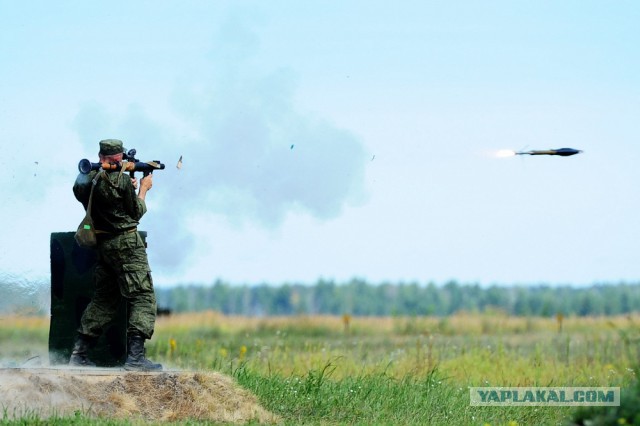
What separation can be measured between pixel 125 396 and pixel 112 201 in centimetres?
203

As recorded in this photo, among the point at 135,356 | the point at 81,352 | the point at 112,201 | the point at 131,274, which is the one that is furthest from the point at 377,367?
the point at 112,201

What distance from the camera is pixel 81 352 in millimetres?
11680

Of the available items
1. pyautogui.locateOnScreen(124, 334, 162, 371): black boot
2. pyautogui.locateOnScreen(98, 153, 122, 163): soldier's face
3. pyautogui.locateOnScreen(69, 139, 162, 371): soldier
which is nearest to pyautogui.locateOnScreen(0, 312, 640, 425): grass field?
pyautogui.locateOnScreen(124, 334, 162, 371): black boot

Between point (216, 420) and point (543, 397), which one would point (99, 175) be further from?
point (543, 397)

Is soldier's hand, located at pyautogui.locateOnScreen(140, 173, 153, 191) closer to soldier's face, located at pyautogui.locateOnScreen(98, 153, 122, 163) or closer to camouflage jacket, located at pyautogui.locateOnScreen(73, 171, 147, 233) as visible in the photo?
camouflage jacket, located at pyautogui.locateOnScreen(73, 171, 147, 233)

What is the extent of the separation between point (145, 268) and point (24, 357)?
2.30m

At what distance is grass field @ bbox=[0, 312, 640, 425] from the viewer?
1164 cm

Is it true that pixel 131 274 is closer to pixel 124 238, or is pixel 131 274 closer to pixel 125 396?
pixel 124 238

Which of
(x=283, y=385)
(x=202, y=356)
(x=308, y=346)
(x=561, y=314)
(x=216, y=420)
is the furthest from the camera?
(x=561, y=314)

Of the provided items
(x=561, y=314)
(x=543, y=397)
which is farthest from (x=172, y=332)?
(x=543, y=397)

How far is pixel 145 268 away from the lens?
37.2 feet

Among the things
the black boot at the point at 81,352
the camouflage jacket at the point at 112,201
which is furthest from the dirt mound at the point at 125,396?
the camouflage jacket at the point at 112,201

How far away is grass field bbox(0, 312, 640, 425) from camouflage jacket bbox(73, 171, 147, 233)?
214 centimetres

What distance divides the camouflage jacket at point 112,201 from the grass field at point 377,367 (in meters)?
2.14
